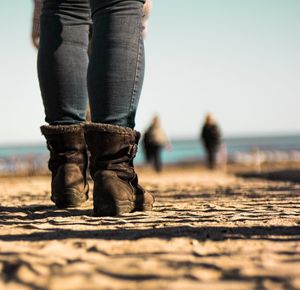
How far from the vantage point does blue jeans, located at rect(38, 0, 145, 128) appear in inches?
79.6

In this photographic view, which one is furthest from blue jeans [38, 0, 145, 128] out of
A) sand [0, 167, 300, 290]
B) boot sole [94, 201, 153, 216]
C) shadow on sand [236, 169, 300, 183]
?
shadow on sand [236, 169, 300, 183]

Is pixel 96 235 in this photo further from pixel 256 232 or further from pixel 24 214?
pixel 24 214

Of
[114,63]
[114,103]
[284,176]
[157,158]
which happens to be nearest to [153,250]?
[114,103]

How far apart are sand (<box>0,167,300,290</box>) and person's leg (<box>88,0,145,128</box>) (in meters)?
0.44

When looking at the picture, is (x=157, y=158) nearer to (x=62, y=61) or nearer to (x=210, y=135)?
(x=210, y=135)

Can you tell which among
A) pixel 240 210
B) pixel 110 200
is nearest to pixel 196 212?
pixel 240 210

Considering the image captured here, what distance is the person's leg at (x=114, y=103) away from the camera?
197 cm

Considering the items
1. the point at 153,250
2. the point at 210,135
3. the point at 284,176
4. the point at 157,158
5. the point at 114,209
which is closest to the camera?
the point at 153,250

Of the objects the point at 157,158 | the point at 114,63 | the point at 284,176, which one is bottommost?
the point at 284,176

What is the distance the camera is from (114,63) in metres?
2.02

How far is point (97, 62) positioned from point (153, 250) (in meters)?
0.97

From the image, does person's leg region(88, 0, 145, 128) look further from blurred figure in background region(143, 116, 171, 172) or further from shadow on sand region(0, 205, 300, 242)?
blurred figure in background region(143, 116, 171, 172)

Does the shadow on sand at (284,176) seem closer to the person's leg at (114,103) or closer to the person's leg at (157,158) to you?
the person's leg at (157,158)

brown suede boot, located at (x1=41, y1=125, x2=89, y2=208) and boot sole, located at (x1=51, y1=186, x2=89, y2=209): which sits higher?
brown suede boot, located at (x1=41, y1=125, x2=89, y2=208)
